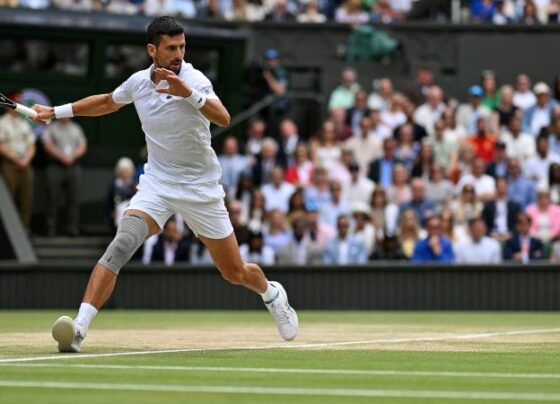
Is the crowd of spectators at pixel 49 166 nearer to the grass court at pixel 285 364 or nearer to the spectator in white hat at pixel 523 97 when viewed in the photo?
the grass court at pixel 285 364

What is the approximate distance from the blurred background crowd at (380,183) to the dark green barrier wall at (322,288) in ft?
1.38

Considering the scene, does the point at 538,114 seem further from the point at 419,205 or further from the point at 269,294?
the point at 269,294

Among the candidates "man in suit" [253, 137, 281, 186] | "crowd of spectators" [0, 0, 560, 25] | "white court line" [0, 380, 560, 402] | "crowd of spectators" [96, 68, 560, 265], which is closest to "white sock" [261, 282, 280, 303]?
"white court line" [0, 380, 560, 402]

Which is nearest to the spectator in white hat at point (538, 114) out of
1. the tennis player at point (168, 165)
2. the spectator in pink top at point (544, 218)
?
the spectator in pink top at point (544, 218)

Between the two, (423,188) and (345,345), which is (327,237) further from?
(345,345)

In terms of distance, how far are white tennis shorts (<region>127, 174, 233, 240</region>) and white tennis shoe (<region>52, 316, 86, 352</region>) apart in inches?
46.0

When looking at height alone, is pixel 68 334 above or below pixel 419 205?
below

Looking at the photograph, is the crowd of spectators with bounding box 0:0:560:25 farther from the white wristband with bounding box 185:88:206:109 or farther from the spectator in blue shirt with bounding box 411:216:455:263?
the white wristband with bounding box 185:88:206:109

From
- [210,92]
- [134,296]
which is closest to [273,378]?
[210,92]

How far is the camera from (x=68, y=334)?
10.4 m

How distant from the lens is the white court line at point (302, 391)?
7.44 metres

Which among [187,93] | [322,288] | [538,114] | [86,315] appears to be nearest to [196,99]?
[187,93]

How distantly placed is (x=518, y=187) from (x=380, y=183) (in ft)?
6.90

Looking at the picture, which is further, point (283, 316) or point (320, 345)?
point (283, 316)
